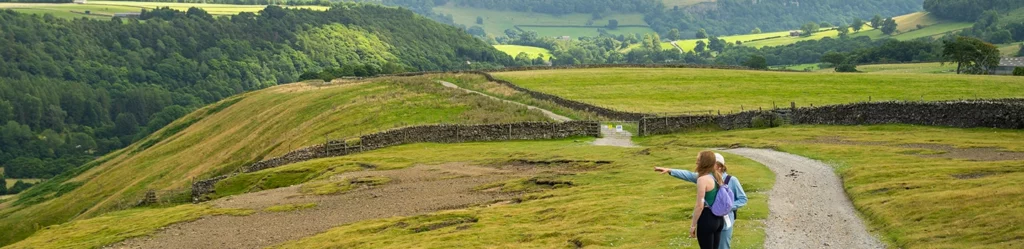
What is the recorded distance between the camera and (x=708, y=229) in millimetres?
24359

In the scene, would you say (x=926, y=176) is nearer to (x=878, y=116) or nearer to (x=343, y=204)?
(x=343, y=204)

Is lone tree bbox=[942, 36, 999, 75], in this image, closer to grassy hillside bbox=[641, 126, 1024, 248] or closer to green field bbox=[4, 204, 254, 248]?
grassy hillside bbox=[641, 126, 1024, 248]

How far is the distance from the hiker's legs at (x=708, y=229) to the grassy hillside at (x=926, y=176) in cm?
687

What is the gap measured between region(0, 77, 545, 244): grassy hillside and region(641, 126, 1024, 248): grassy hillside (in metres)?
30.8

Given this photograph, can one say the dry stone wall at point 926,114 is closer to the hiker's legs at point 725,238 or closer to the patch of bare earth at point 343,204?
the patch of bare earth at point 343,204

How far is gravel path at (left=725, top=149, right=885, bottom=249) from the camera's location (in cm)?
3070

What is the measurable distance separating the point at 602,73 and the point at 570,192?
312 feet

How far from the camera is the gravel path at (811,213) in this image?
30.7m

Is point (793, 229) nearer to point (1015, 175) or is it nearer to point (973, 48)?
point (1015, 175)

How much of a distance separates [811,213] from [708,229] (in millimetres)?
12064

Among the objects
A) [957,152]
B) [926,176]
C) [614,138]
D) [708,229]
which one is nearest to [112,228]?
[614,138]

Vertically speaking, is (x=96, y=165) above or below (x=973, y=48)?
below

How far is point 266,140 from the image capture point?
106 meters

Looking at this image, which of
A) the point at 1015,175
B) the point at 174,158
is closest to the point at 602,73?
the point at 174,158
